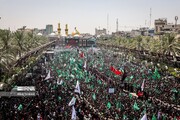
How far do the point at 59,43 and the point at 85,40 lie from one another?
15.2m

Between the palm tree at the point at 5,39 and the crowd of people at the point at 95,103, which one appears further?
the palm tree at the point at 5,39

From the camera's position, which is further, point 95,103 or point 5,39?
point 5,39

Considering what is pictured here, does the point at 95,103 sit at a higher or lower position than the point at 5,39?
lower

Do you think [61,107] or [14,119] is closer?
[14,119]

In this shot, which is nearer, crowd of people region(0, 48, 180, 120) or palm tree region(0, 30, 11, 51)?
crowd of people region(0, 48, 180, 120)

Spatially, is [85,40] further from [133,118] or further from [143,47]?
[133,118]

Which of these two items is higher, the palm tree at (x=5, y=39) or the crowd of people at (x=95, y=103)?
the palm tree at (x=5, y=39)

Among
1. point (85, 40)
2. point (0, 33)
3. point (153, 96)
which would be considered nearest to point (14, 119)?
point (153, 96)

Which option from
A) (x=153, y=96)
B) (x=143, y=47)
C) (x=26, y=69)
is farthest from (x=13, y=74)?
(x=143, y=47)

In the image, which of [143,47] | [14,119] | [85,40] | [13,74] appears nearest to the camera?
[14,119]

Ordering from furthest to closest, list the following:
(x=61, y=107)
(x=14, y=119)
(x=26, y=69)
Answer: (x=26, y=69) < (x=61, y=107) < (x=14, y=119)

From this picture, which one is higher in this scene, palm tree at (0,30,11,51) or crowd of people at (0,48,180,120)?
palm tree at (0,30,11,51)

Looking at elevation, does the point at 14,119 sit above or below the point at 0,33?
below

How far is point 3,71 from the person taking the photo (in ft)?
92.6
